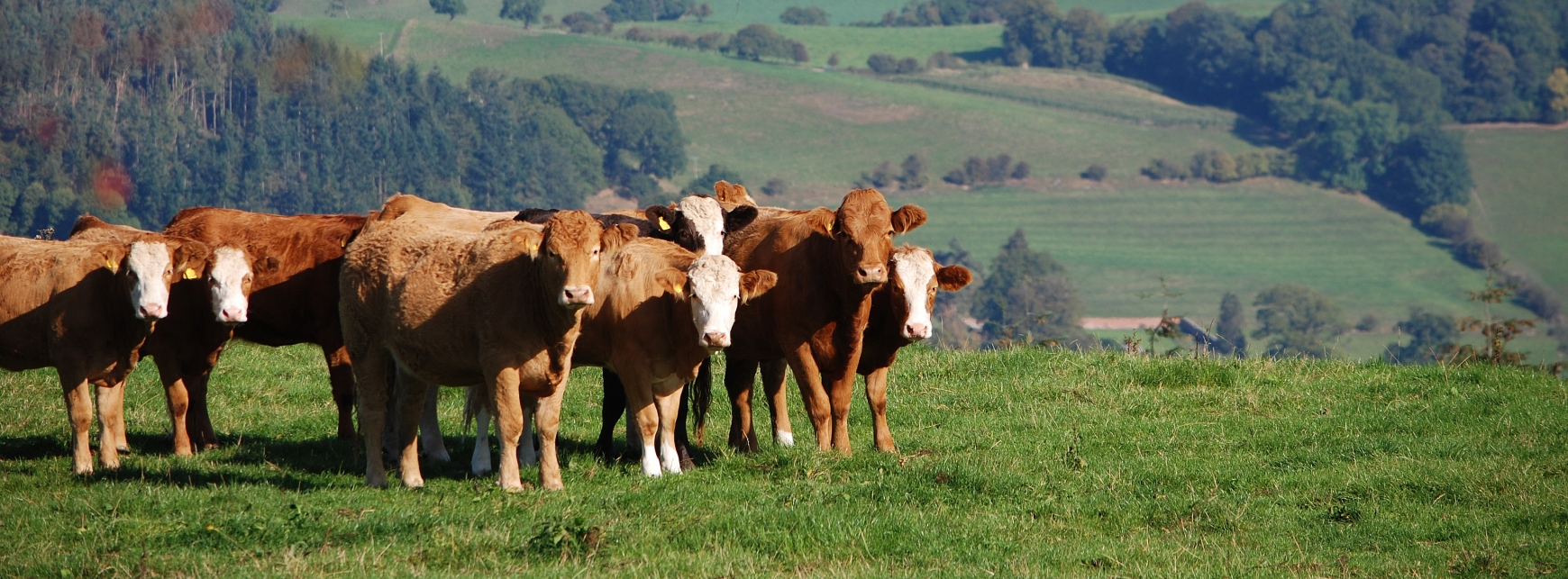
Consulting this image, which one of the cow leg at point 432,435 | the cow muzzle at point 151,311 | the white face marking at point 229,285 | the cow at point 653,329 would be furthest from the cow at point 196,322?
the cow at point 653,329

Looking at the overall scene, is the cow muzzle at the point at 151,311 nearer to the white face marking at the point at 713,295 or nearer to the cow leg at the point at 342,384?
the cow leg at the point at 342,384

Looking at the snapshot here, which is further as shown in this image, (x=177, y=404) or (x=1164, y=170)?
(x=1164, y=170)

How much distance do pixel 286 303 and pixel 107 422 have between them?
2.20 meters

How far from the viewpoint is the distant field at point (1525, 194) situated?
463ft

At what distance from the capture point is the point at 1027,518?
10.1 metres

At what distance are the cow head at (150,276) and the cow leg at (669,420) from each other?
13.0ft

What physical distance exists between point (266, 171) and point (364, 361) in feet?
306

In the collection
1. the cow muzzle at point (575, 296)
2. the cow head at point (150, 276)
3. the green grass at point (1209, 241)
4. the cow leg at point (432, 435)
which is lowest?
the green grass at point (1209, 241)

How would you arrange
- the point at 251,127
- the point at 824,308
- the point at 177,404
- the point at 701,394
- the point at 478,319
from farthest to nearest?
the point at 251,127 → the point at 701,394 → the point at 177,404 → the point at 824,308 → the point at 478,319

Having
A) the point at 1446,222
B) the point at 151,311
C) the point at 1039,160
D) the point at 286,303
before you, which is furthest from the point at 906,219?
the point at 1039,160

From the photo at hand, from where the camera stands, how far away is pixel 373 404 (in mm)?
11016

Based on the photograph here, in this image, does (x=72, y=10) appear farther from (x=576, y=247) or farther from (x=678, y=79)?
(x=678, y=79)

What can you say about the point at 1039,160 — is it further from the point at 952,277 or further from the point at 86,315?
the point at 86,315

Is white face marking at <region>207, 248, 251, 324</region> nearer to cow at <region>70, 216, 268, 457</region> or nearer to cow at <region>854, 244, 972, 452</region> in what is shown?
cow at <region>70, 216, 268, 457</region>
